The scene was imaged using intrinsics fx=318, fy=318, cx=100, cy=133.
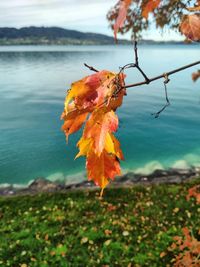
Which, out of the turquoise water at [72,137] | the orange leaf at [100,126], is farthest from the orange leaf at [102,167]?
the turquoise water at [72,137]

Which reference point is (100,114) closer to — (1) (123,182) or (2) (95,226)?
(2) (95,226)

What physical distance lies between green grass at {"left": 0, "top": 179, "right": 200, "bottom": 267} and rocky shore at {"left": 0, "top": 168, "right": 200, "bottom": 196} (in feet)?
3.14

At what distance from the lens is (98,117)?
1100 millimetres

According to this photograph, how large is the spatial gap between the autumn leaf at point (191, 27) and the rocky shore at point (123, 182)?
40.9ft

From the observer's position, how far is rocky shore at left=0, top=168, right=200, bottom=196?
13730 millimetres

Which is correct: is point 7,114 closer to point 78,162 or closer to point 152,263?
point 78,162

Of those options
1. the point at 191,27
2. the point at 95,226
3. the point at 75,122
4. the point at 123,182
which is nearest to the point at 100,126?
the point at 75,122

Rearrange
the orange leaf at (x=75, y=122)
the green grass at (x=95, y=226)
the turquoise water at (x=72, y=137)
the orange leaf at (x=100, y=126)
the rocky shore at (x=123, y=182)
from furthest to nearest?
the turquoise water at (x=72, y=137)
the rocky shore at (x=123, y=182)
the green grass at (x=95, y=226)
the orange leaf at (x=75, y=122)
the orange leaf at (x=100, y=126)

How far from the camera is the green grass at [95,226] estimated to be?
8.38m

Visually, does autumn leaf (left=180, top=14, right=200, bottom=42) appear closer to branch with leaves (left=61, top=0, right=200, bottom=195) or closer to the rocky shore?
branch with leaves (left=61, top=0, right=200, bottom=195)

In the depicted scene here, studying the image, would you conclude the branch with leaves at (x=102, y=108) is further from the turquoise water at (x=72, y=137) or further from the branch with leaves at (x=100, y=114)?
the turquoise water at (x=72, y=137)

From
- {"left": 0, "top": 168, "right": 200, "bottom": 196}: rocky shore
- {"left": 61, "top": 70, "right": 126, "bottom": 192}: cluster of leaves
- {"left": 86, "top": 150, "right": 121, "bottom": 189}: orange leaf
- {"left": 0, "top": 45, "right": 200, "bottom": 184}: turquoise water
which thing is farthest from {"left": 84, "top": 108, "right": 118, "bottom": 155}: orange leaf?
{"left": 0, "top": 45, "right": 200, "bottom": 184}: turquoise water

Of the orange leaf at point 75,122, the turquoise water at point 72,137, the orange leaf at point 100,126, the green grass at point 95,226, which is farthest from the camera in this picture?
the turquoise water at point 72,137

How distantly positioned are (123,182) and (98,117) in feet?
43.9
